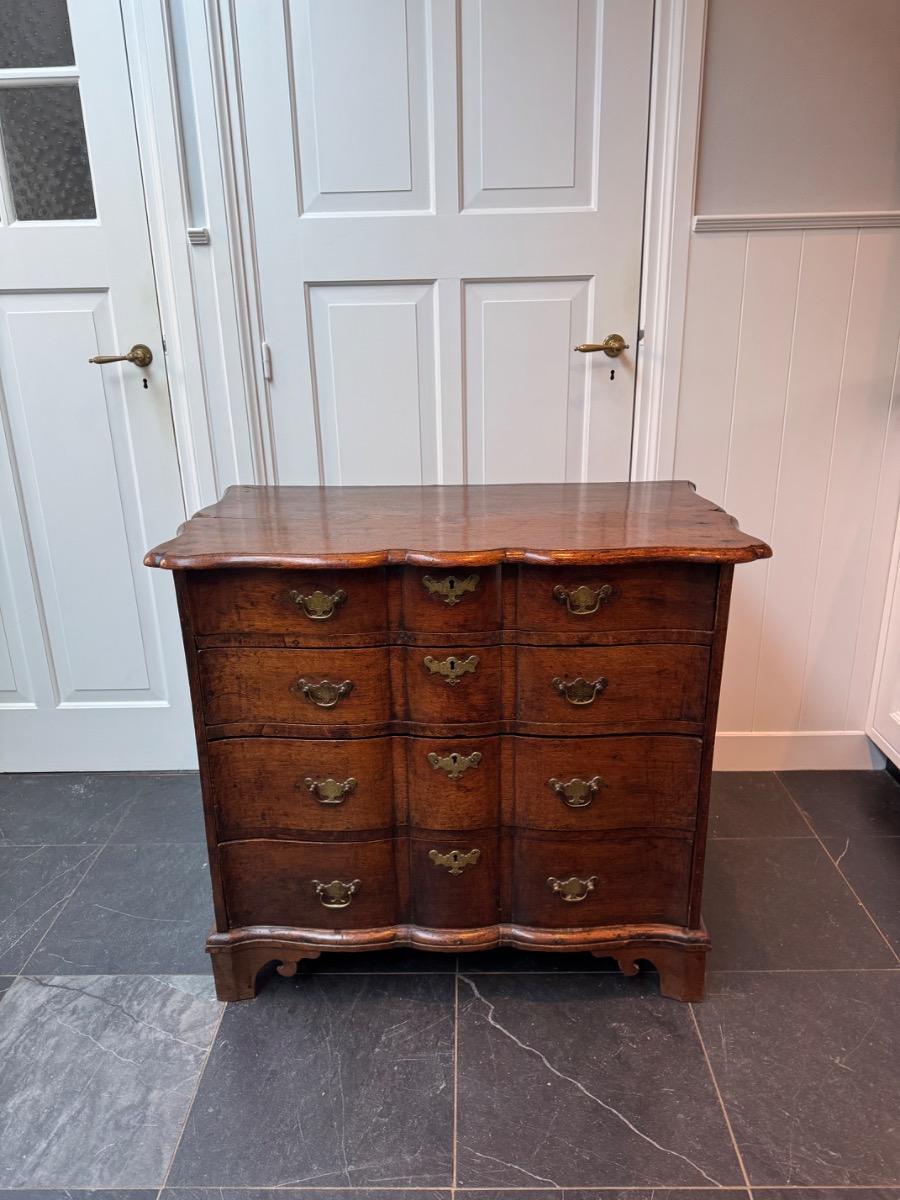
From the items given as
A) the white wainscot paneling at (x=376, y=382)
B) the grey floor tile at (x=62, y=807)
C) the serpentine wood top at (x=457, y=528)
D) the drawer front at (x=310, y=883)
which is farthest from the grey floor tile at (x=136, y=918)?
the white wainscot paneling at (x=376, y=382)

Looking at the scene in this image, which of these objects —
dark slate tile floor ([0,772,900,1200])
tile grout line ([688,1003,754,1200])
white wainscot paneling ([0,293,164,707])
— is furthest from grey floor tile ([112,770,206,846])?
tile grout line ([688,1003,754,1200])

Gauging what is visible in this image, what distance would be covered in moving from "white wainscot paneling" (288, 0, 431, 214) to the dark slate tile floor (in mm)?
1512

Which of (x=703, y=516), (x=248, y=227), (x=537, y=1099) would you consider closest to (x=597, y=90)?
(x=248, y=227)

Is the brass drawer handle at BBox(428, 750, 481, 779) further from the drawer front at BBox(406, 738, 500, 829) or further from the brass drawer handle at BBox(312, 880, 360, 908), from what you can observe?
the brass drawer handle at BBox(312, 880, 360, 908)

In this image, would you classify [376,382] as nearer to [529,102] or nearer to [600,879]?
[529,102]

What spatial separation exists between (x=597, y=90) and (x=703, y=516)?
943 millimetres

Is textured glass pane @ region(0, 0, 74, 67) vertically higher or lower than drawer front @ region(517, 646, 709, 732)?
higher

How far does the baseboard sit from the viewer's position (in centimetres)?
198

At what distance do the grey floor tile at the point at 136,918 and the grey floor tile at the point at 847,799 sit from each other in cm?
138

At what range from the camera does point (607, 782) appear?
1241 mm

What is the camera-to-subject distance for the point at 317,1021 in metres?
1.32

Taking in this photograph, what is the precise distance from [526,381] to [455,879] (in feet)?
3.48

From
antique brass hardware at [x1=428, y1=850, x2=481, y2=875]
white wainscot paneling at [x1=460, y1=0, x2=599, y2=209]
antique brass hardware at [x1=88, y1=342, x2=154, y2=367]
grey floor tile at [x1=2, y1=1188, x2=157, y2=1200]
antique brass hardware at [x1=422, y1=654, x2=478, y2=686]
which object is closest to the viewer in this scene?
grey floor tile at [x1=2, y1=1188, x2=157, y2=1200]

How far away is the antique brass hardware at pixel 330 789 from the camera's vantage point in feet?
4.10
